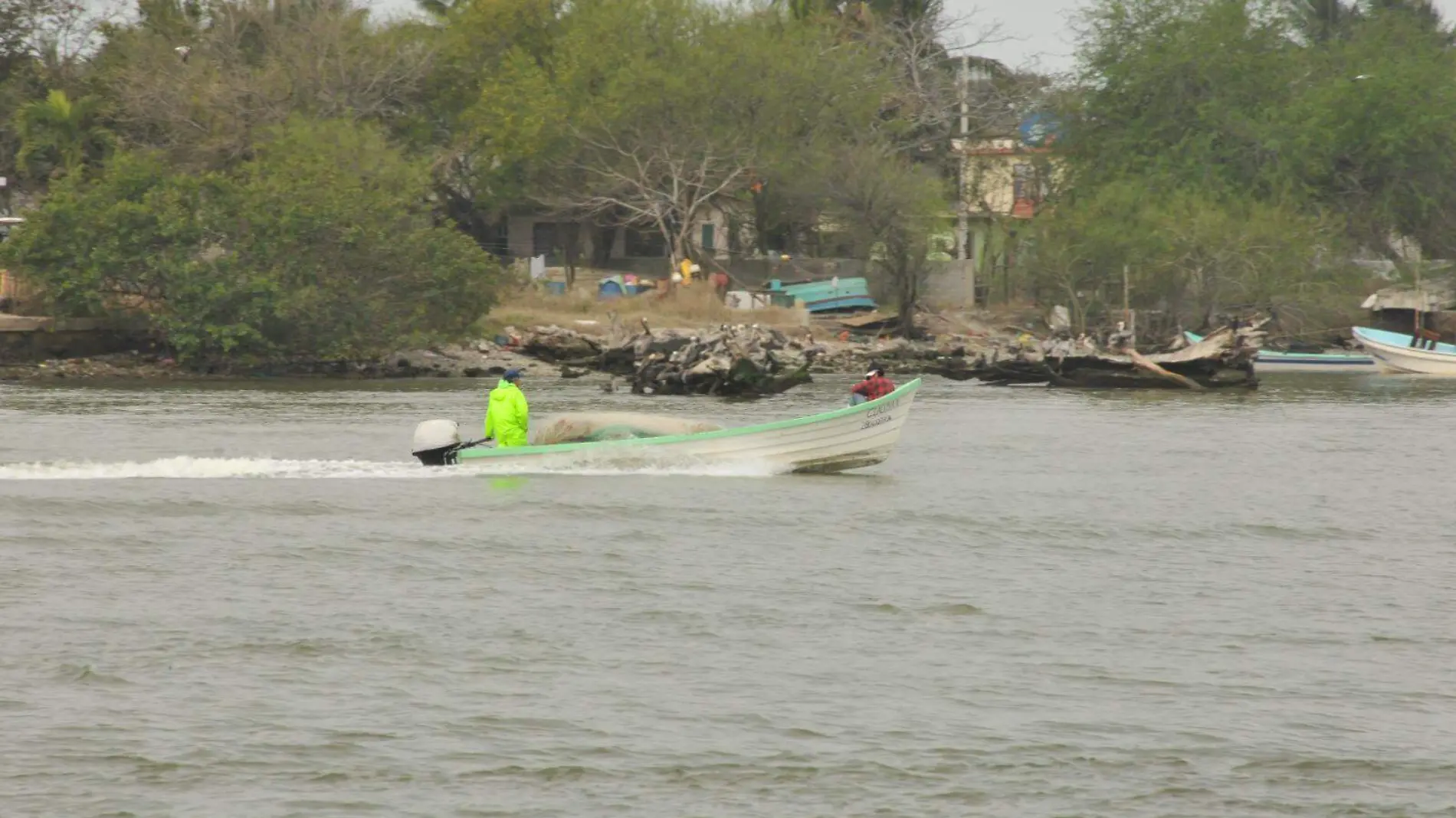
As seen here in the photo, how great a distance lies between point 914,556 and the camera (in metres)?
19.3

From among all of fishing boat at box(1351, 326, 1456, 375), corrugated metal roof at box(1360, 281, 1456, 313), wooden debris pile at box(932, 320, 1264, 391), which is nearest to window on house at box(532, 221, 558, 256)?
wooden debris pile at box(932, 320, 1264, 391)

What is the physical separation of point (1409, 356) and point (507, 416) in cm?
4357

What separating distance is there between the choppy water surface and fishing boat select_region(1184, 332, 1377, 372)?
122ft

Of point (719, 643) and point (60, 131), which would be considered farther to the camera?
point (60, 131)

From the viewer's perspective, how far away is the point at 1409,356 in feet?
201

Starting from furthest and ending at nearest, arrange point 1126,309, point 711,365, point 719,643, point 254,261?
point 1126,309, point 254,261, point 711,365, point 719,643

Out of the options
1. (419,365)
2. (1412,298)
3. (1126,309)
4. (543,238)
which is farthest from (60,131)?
(1412,298)

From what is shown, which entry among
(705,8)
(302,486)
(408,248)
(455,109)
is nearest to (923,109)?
(705,8)

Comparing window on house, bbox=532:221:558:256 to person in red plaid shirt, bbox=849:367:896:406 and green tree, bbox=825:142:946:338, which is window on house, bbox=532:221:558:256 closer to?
green tree, bbox=825:142:946:338

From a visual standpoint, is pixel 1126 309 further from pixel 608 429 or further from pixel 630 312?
pixel 608 429

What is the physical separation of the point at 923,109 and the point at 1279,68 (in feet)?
41.4

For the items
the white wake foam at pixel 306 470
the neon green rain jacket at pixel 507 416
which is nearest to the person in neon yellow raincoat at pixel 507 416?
the neon green rain jacket at pixel 507 416

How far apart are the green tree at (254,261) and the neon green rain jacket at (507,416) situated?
95.5 ft

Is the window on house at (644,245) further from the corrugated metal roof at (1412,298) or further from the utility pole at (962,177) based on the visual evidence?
the corrugated metal roof at (1412,298)
